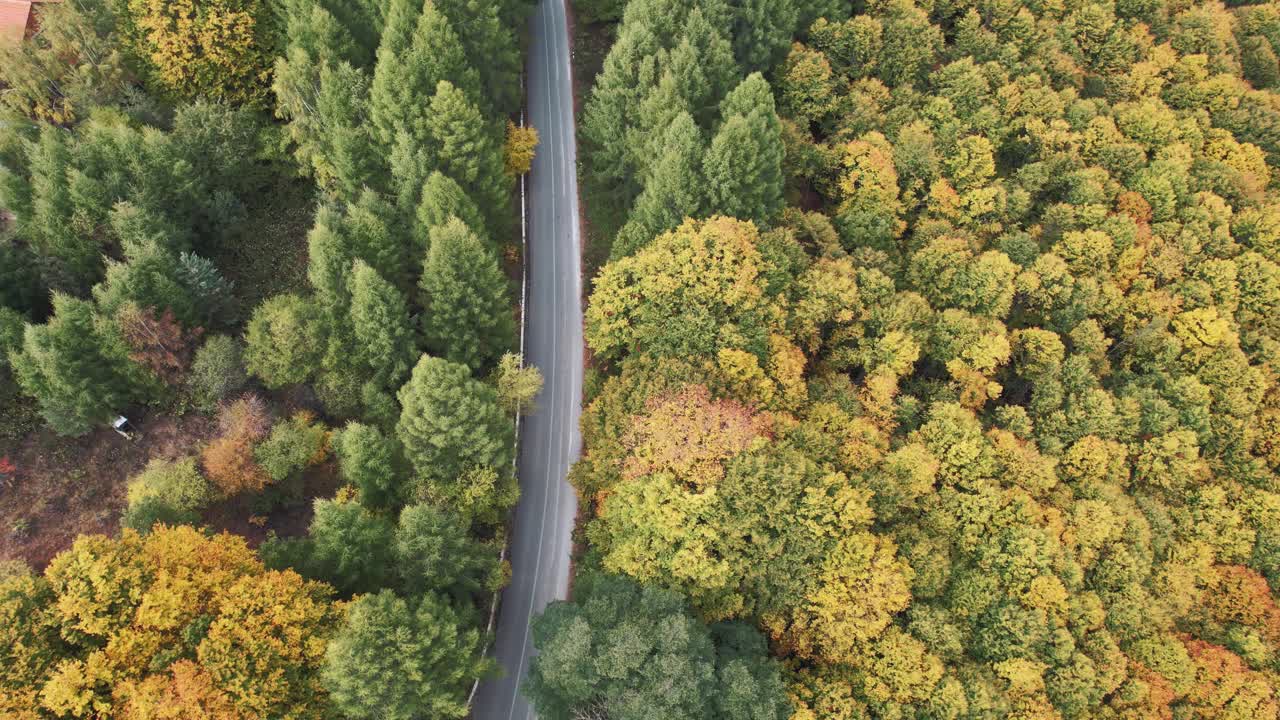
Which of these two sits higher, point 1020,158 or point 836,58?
point 836,58

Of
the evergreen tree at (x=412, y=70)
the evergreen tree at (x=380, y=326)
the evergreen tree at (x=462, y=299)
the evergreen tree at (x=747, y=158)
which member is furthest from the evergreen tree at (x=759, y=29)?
the evergreen tree at (x=380, y=326)

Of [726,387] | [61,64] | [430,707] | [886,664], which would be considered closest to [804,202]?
[726,387]

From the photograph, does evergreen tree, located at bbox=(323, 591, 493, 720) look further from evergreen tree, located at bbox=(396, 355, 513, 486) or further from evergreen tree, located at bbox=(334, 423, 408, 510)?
evergreen tree, located at bbox=(396, 355, 513, 486)

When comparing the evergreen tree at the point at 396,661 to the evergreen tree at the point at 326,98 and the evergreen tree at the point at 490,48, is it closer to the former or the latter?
the evergreen tree at the point at 326,98

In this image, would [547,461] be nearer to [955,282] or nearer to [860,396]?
[860,396]

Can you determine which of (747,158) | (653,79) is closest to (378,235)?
(653,79)

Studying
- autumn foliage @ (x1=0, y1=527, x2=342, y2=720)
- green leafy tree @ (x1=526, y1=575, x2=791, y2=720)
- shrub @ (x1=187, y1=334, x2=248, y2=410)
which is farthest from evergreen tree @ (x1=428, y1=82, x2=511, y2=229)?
green leafy tree @ (x1=526, y1=575, x2=791, y2=720)
